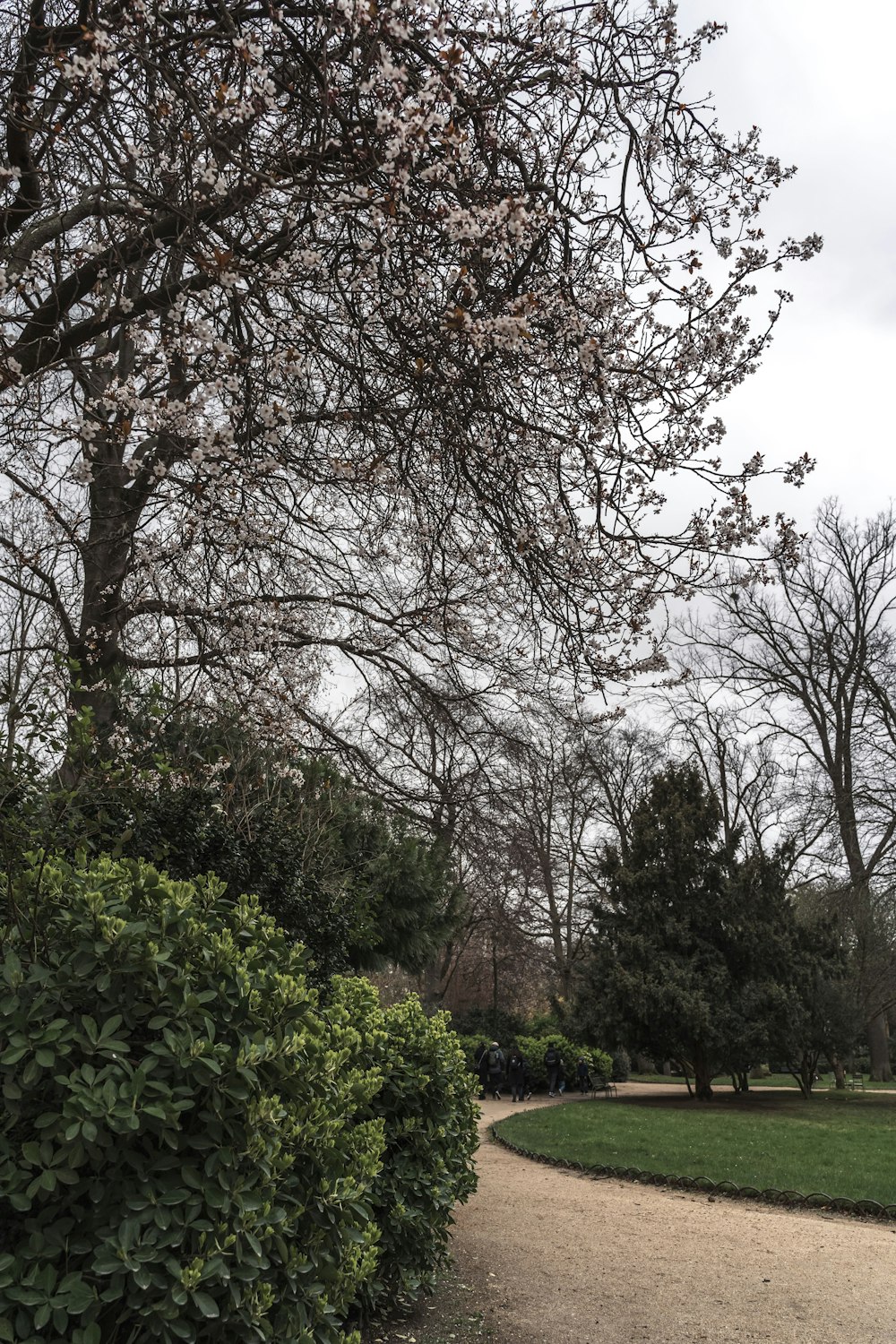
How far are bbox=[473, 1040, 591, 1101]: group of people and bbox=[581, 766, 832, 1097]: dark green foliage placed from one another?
3.09 metres

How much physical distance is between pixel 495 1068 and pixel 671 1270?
1458 centimetres

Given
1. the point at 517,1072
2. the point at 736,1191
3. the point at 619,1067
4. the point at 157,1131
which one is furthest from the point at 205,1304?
the point at 619,1067

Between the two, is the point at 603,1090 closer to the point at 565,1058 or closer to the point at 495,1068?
the point at 565,1058

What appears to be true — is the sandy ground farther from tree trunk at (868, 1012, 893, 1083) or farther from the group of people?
tree trunk at (868, 1012, 893, 1083)

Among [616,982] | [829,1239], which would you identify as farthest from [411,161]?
[616,982]

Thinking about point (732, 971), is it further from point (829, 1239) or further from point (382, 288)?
point (382, 288)

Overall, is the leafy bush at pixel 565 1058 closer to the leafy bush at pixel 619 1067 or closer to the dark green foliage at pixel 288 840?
the leafy bush at pixel 619 1067

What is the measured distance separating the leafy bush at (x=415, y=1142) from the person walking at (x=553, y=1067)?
51.9 ft

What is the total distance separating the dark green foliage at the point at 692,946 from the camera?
1628 cm

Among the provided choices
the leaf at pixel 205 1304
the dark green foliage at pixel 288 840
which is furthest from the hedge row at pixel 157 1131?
the dark green foliage at pixel 288 840

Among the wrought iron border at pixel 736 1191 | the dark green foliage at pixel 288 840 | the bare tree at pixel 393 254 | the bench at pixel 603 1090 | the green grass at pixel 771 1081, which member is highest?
the bare tree at pixel 393 254

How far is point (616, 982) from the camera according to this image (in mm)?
16547

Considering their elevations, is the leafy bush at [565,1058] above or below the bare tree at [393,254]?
below

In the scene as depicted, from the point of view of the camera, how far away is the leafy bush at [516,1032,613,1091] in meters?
21.2
